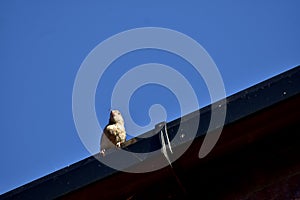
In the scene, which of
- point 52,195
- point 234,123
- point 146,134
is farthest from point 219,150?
point 52,195

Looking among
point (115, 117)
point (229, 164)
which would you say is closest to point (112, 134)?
point (115, 117)

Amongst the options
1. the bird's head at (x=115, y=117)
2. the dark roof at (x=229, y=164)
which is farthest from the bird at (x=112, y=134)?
the dark roof at (x=229, y=164)

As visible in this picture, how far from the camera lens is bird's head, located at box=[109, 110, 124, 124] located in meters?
7.70

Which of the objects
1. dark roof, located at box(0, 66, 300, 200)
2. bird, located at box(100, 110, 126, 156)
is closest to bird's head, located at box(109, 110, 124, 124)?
bird, located at box(100, 110, 126, 156)

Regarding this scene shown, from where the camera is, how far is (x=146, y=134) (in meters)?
2.94

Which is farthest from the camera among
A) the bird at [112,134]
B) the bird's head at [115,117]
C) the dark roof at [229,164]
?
the bird's head at [115,117]

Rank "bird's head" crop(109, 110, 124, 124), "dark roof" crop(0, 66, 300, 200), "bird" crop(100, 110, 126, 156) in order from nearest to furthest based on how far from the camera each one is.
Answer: "dark roof" crop(0, 66, 300, 200) → "bird" crop(100, 110, 126, 156) → "bird's head" crop(109, 110, 124, 124)

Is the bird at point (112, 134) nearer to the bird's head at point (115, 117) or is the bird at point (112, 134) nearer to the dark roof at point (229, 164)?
the bird's head at point (115, 117)

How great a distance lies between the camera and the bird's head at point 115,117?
770cm

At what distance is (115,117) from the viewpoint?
25.5ft

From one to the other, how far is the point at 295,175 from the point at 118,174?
0.81 meters

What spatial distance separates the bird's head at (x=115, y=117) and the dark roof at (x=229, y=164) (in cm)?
470

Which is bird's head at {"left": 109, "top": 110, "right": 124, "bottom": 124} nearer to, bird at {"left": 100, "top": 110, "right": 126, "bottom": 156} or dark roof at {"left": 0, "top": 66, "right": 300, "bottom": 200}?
bird at {"left": 100, "top": 110, "right": 126, "bottom": 156}

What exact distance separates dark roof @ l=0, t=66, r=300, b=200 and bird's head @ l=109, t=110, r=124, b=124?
15.4ft
